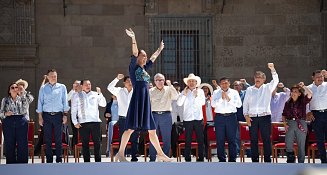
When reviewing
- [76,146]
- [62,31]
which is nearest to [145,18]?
[62,31]

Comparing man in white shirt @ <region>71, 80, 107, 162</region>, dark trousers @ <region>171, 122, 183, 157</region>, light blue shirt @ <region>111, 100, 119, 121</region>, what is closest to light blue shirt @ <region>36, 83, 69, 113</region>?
man in white shirt @ <region>71, 80, 107, 162</region>

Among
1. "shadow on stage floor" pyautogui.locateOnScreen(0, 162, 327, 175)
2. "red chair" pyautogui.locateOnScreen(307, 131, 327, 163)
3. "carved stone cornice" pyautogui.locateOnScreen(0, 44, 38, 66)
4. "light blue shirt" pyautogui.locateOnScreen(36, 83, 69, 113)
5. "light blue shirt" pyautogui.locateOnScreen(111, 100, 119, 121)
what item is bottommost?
"red chair" pyautogui.locateOnScreen(307, 131, 327, 163)

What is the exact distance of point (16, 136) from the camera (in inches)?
625

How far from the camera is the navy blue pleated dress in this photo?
1364 centimetres

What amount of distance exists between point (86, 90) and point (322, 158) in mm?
4723

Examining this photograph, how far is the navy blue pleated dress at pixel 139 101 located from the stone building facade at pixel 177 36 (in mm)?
8104

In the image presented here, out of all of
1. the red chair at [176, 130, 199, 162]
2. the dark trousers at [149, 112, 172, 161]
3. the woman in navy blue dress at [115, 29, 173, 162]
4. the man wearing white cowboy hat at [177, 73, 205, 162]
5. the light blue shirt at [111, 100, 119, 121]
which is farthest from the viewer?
the light blue shirt at [111, 100, 119, 121]

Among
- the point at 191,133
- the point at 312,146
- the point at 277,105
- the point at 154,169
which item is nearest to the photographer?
the point at 154,169

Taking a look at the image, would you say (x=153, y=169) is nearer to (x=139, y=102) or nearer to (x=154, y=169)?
(x=154, y=169)

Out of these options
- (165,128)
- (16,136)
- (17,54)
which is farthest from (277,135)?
(17,54)

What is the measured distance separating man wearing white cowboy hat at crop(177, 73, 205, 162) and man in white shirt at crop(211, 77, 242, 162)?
1.20 ft

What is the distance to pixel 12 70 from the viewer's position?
21.6 m

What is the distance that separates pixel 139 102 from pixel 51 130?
277 centimetres

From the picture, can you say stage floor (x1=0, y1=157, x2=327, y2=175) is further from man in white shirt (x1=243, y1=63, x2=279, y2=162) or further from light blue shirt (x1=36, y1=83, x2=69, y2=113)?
man in white shirt (x1=243, y1=63, x2=279, y2=162)
